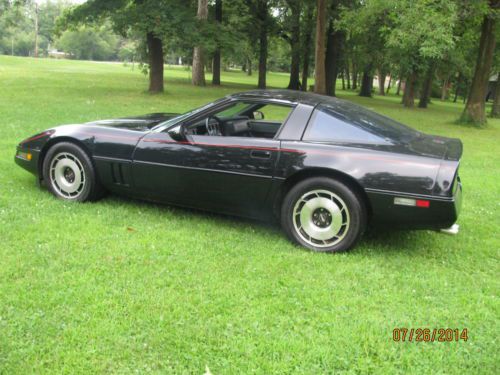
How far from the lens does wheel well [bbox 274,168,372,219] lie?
3.88 meters

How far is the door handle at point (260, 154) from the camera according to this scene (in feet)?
Result: 13.5

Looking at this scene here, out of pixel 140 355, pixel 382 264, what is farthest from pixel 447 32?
pixel 140 355

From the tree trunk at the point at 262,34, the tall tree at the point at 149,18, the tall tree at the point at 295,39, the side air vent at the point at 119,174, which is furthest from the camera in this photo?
the tree trunk at the point at 262,34

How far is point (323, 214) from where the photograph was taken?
400 centimetres

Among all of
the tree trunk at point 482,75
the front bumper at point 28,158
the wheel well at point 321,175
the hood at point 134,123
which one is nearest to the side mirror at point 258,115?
the hood at point 134,123

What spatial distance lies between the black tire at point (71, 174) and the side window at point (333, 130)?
2.32 metres

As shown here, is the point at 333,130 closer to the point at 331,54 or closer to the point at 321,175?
the point at 321,175

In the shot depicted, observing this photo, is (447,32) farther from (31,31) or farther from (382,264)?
(31,31)

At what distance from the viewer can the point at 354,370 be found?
8.29 ft

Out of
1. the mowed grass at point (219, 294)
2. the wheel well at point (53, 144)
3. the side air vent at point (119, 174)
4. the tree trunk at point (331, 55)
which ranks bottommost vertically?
the mowed grass at point (219, 294)

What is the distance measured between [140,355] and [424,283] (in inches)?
86.9

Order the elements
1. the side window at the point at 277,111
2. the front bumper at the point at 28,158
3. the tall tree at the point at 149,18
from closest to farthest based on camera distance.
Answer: the side window at the point at 277,111
the front bumper at the point at 28,158
the tall tree at the point at 149,18

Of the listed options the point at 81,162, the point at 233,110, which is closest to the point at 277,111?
the point at 233,110

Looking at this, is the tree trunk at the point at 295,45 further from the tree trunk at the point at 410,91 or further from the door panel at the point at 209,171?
the door panel at the point at 209,171
